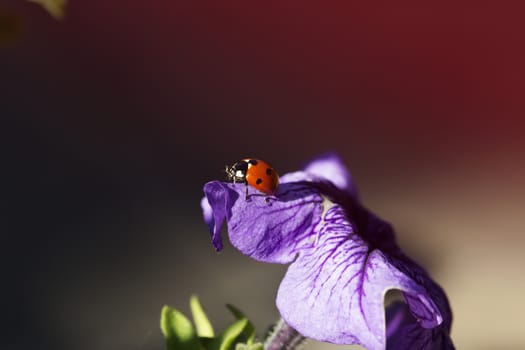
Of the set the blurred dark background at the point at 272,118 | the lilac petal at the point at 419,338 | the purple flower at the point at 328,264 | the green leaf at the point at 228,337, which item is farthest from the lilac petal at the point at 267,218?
the blurred dark background at the point at 272,118

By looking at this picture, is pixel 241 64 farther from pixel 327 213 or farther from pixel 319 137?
pixel 327 213

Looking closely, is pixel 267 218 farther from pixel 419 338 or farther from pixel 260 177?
pixel 419 338

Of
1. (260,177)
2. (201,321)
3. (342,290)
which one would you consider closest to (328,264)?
(342,290)

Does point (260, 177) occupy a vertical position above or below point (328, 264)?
above

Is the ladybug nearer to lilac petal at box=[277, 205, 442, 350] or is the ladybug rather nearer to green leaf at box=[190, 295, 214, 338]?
lilac petal at box=[277, 205, 442, 350]

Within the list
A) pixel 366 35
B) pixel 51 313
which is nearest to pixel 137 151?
pixel 51 313

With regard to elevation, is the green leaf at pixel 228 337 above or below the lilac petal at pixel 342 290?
below

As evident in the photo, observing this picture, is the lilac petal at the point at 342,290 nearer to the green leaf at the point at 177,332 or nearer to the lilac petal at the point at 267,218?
the lilac petal at the point at 267,218
